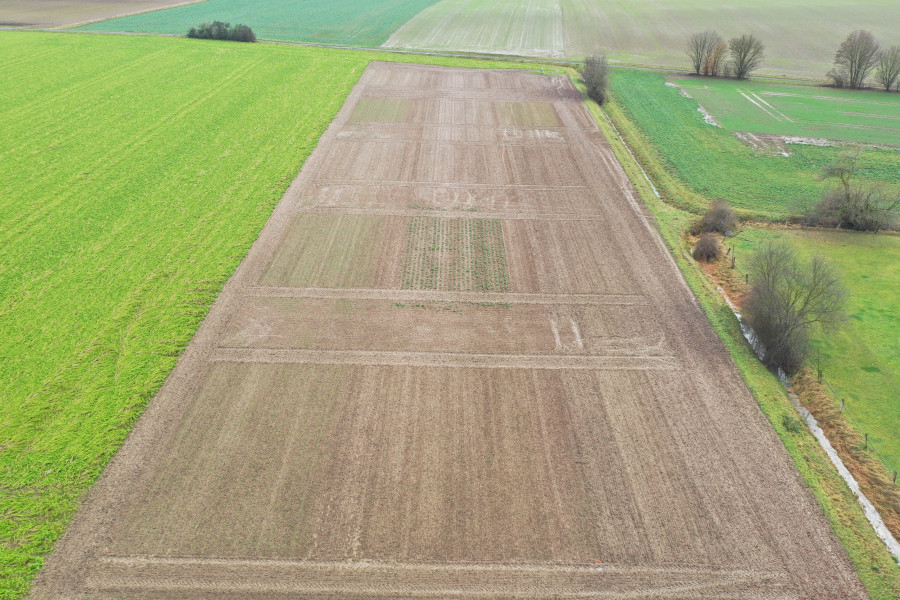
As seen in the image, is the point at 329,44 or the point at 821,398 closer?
the point at 821,398

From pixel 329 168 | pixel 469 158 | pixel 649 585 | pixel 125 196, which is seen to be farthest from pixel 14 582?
pixel 469 158

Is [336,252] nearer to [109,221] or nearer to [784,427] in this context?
[109,221]

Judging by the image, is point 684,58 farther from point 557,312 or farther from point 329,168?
point 557,312

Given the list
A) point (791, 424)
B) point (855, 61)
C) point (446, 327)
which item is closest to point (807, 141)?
point (855, 61)

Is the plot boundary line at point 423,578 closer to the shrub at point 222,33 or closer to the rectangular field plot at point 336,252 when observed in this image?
the rectangular field plot at point 336,252

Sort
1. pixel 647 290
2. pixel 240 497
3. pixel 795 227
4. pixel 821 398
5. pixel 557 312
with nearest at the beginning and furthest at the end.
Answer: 1. pixel 240 497
2. pixel 821 398
3. pixel 557 312
4. pixel 647 290
5. pixel 795 227

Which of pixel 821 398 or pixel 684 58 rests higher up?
pixel 684 58

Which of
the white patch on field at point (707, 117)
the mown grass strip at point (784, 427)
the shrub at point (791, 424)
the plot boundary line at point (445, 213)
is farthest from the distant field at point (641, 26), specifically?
the shrub at point (791, 424)
